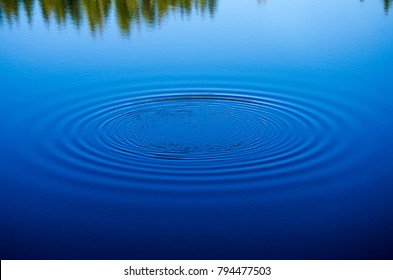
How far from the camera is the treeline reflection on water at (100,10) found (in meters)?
24.4

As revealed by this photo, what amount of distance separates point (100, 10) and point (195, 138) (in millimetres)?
15043

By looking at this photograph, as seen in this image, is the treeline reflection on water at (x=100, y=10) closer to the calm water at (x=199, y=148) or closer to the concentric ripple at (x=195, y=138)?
the calm water at (x=199, y=148)

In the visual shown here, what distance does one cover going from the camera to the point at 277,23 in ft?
73.1

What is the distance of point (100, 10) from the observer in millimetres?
26125

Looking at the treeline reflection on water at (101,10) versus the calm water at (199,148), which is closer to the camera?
the calm water at (199,148)

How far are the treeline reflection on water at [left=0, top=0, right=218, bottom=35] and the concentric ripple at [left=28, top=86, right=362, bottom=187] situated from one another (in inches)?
369

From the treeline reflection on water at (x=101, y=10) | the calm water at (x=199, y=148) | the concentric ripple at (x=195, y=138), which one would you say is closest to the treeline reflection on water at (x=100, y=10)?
the treeline reflection on water at (x=101, y=10)

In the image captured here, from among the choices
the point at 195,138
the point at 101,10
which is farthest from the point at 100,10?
the point at 195,138

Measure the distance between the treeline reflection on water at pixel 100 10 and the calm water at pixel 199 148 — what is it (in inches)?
134

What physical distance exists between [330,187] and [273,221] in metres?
1.44

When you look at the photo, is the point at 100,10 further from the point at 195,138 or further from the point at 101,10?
the point at 195,138

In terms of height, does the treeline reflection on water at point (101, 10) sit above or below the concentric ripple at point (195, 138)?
above

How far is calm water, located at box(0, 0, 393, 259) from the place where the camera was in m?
9.17

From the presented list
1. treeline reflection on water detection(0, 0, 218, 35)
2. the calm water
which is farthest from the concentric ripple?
treeline reflection on water detection(0, 0, 218, 35)
